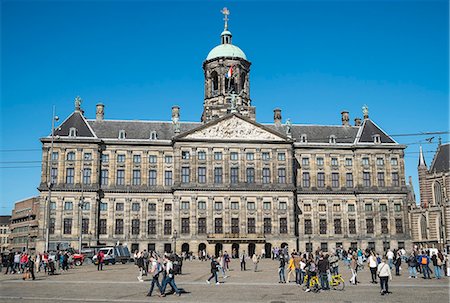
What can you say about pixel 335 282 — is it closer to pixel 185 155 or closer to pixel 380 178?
pixel 185 155

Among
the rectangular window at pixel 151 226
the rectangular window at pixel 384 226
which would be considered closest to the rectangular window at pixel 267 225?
the rectangular window at pixel 151 226

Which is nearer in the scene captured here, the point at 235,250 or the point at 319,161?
the point at 235,250

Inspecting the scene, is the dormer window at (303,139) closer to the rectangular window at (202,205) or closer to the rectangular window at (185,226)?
the rectangular window at (202,205)

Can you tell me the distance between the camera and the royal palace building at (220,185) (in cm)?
6150

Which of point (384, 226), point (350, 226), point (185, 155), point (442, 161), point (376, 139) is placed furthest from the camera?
point (442, 161)

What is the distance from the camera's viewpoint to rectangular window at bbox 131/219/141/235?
62750 mm

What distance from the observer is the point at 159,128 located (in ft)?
223

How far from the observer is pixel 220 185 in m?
62.6

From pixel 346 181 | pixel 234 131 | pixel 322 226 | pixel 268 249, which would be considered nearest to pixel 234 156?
pixel 234 131

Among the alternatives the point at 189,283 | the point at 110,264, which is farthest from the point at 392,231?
the point at 189,283

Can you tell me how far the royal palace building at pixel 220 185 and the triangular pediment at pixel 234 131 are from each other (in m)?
0.13

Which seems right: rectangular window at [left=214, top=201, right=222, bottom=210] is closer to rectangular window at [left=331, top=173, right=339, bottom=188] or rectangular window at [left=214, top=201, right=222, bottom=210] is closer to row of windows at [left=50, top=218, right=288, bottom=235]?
row of windows at [left=50, top=218, right=288, bottom=235]

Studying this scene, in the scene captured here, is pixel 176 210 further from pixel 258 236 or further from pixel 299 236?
pixel 299 236

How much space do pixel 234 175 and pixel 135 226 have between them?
1404 centimetres
